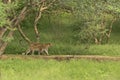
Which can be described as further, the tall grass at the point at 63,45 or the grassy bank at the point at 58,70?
the tall grass at the point at 63,45

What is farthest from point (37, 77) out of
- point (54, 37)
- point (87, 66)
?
point (54, 37)

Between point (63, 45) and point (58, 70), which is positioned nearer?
point (58, 70)

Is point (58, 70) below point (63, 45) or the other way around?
the other way around

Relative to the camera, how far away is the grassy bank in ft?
48.8

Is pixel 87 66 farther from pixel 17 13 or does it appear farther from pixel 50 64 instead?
pixel 17 13

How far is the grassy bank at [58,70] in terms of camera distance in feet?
48.8

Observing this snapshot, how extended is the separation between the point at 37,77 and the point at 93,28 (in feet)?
18.7

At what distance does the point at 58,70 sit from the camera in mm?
15766

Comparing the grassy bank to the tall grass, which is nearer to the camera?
the grassy bank

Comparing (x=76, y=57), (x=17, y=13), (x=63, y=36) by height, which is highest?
(x=17, y=13)

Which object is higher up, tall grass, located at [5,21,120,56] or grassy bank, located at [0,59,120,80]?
grassy bank, located at [0,59,120,80]

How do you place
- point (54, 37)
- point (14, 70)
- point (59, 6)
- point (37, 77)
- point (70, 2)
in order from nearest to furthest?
point (37, 77) → point (14, 70) → point (70, 2) → point (59, 6) → point (54, 37)

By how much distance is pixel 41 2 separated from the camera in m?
17.5

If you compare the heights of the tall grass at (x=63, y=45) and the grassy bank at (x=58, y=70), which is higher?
the grassy bank at (x=58, y=70)
